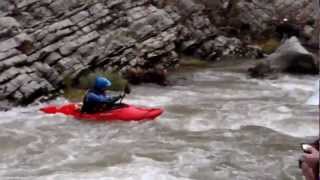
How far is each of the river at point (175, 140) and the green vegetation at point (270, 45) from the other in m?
6.33

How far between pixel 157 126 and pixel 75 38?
16.9 feet

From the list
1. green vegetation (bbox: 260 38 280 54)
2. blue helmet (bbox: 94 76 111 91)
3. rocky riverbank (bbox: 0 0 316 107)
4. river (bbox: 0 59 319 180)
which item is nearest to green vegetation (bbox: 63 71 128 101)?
rocky riverbank (bbox: 0 0 316 107)

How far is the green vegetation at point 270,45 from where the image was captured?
69.1 feet

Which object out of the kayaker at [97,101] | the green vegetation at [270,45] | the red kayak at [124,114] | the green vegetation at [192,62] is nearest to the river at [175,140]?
the red kayak at [124,114]

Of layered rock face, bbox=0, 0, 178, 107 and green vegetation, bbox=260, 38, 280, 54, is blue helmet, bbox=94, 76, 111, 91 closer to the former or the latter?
layered rock face, bbox=0, 0, 178, 107

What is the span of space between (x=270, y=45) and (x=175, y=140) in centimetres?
1229

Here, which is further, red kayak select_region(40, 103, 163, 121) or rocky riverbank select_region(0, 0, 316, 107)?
rocky riverbank select_region(0, 0, 316, 107)

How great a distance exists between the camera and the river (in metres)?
8.33

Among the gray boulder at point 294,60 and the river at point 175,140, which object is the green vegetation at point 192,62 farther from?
the river at point 175,140

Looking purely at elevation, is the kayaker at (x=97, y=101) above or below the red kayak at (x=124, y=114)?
above

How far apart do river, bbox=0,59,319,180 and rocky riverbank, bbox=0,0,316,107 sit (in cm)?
99

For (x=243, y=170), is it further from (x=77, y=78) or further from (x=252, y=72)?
(x=252, y=72)

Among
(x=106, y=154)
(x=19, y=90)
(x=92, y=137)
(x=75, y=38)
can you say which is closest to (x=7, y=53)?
(x=19, y=90)

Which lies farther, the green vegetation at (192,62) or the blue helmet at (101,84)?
the green vegetation at (192,62)
